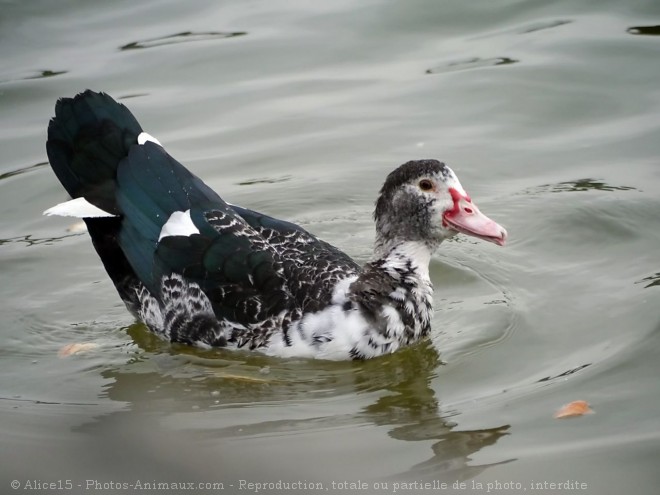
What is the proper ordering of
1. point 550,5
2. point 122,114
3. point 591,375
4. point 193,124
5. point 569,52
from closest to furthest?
point 591,375
point 122,114
point 193,124
point 569,52
point 550,5

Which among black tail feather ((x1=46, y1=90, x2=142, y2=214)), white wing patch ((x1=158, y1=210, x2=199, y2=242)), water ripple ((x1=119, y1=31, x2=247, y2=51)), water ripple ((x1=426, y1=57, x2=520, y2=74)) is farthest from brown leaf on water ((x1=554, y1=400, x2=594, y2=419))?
water ripple ((x1=119, y1=31, x2=247, y2=51))

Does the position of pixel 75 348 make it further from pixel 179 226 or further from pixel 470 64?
pixel 470 64

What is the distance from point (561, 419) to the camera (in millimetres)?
5648

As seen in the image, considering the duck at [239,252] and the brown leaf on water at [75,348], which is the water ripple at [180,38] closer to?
the duck at [239,252]

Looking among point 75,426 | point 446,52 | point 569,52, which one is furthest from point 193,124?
point 75,426

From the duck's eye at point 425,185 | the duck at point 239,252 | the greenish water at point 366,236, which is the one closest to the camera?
the greenish water at point 366,236

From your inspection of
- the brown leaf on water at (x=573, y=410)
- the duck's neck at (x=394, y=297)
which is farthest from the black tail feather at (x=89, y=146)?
the brown leaf on water at (x=573, y=410)

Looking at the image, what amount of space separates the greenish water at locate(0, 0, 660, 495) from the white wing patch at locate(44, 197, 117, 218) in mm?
747

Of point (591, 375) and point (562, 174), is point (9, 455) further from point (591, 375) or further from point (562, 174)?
point (562, 174)

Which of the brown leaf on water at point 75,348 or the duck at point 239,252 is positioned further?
the brown leaf on water at point 75,348

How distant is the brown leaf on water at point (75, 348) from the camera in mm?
6703

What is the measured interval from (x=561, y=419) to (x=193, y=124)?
17.9 feet

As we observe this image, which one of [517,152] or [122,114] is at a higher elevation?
[122,114]

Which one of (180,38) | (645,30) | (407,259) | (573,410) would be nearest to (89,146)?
(407,259)
